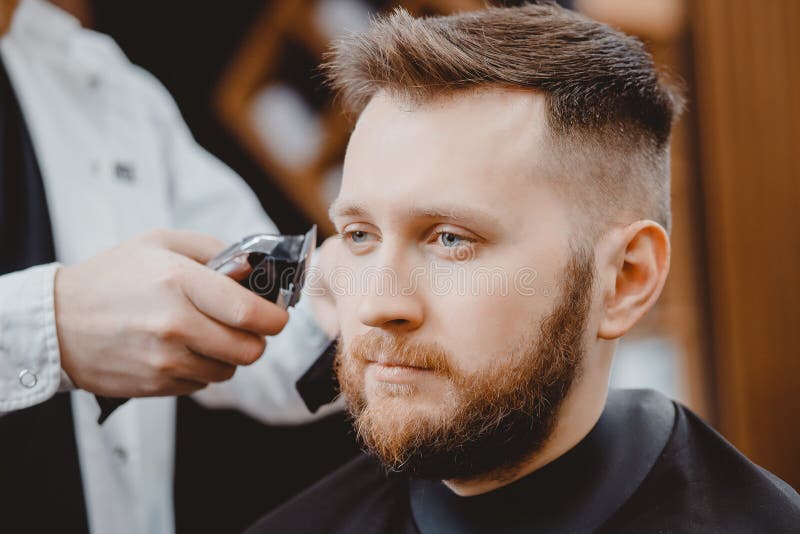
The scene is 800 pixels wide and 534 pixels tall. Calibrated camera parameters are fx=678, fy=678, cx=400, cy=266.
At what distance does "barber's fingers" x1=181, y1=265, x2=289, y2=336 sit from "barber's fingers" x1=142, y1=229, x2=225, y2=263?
0.11m

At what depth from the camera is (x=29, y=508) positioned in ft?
4.26

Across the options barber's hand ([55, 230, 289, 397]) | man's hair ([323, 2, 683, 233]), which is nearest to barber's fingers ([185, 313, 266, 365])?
barber's hand ([55, 230, 289, 397])

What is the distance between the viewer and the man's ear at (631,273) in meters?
1.01

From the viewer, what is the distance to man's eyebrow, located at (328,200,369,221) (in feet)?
3.27

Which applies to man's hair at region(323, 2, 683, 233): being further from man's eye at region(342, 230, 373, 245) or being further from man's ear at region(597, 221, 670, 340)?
man's eye at region(342, 230, 373, 245)

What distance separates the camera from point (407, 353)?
0.93 metres

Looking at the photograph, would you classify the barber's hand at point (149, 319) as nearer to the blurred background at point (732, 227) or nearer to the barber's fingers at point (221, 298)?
the barber's fingers at point (221, 298)

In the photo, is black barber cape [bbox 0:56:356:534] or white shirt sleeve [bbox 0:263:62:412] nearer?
white shirt sleeve [bbox 0:263:62:412]

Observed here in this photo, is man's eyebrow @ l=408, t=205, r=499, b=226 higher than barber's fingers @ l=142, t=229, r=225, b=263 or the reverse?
higher

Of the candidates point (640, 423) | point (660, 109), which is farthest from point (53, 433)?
point (660, 109)

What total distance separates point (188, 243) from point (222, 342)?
19 cm

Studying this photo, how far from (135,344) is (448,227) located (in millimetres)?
519

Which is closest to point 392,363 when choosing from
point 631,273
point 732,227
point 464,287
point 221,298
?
point 464,287

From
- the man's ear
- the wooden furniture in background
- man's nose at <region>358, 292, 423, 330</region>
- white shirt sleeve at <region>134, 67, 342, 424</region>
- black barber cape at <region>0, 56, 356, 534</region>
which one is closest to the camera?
man's nose at <region>358, 292, 423, 330</region>
